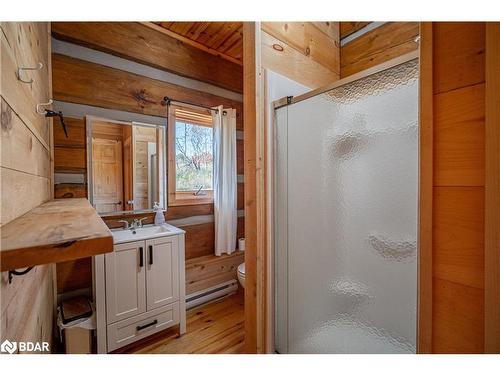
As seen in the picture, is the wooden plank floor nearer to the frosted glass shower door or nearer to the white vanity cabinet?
the white vanity cabinet

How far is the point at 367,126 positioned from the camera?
0.97 metres

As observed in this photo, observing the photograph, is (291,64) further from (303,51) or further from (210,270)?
(210,270)

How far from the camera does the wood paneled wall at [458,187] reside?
0.57m

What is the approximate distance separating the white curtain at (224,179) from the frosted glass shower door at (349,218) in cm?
109

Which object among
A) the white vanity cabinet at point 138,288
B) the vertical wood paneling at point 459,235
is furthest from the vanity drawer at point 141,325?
the vertical wood paneling at point 459,235

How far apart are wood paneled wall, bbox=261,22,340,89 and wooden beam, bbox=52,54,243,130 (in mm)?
1146

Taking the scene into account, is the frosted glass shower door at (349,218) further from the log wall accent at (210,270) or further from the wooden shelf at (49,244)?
the log wall accent at (210,270)

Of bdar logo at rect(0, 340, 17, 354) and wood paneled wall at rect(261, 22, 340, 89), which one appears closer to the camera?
bdar logo at rect(0, 340, 17, 354)

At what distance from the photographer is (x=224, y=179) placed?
234 centimetres

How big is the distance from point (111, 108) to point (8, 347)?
1692 mm

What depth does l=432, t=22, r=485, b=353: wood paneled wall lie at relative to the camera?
1.86ft

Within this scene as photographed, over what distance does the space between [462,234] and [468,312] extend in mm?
191

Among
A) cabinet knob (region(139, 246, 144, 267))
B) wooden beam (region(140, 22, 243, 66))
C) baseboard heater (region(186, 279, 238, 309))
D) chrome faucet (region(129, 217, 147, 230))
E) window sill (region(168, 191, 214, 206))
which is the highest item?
wooden beam (region(140, 22, 243, 66))

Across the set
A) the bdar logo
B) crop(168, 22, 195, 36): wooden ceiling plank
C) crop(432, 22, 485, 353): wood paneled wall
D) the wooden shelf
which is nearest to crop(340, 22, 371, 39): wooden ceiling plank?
crop(168, 22, 195, 36): wooden ceiling plank
